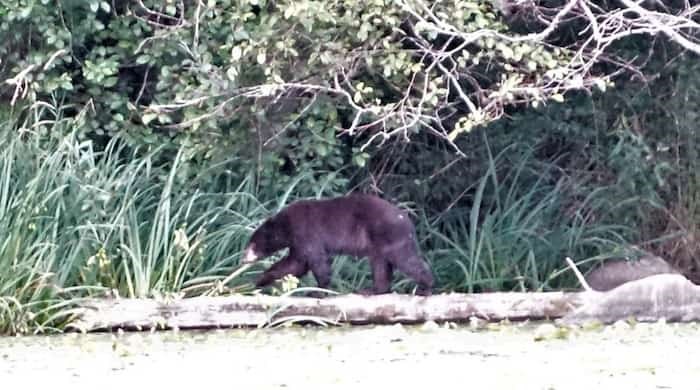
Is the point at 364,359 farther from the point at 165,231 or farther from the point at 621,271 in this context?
the point at 621,271

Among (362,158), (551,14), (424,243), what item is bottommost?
(424,243)

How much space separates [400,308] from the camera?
952 centimetres

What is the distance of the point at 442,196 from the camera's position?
1247 cm

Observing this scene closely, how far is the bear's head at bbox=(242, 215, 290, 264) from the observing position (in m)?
10.4

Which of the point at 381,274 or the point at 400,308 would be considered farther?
the point at 381,274

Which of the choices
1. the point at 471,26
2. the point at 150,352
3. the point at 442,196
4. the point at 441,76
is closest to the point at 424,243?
the point at 442,196

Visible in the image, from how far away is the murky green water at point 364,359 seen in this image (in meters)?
7.20

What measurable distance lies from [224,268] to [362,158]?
121 cm

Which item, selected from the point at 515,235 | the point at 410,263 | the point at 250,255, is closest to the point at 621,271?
the point at 515,235

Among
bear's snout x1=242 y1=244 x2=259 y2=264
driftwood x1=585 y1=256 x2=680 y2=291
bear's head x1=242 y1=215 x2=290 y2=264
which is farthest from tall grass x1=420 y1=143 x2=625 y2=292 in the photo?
bear's snout x1=242 y1=244 x2=259 y2=264

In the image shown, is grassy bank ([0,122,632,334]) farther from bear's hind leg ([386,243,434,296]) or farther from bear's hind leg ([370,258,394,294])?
bear's hind leg ([386,243,434,296])

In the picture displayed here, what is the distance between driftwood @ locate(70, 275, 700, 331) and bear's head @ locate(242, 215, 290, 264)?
811mm

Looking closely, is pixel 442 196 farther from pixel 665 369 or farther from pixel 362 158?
pixel 665 369

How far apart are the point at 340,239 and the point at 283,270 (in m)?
0.41
